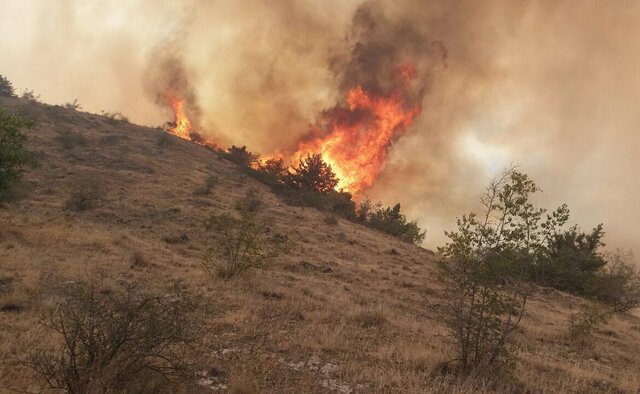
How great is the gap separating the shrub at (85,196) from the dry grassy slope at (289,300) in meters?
0.85

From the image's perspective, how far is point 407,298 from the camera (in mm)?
20125

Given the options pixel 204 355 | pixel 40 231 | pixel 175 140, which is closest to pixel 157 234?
pixel 40 231

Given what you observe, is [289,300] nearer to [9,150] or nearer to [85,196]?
[9,150]

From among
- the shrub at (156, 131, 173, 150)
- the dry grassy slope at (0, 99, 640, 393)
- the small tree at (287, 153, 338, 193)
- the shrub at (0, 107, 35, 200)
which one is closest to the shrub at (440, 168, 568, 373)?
the dry grassy slope at (0, 99, 640, 393)

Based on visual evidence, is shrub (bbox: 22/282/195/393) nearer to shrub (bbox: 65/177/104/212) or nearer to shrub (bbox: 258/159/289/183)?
shrub (bbox: 65/177/104/212)

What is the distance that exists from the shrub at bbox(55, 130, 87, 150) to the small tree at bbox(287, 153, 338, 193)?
25.2 m

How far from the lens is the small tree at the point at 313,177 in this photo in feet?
181

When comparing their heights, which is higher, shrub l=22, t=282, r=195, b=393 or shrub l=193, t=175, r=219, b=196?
shrub l=193, t=175, r=219, b=196

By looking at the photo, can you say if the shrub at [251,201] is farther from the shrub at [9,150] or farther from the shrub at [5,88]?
the shrub at [5,88]

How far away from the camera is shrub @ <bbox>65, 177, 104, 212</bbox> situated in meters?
29.8

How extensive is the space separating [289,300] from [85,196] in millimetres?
22646

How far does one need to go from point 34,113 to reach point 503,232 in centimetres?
6594

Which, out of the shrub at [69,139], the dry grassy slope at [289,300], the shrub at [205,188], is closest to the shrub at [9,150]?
the dry grassy slope at [289,300]

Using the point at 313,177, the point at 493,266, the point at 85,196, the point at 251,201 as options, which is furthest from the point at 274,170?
the point at 493,266
